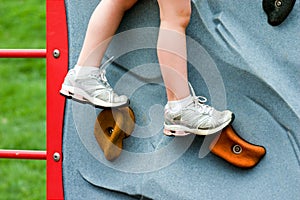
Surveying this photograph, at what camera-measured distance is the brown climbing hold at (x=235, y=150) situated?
2.18 metres

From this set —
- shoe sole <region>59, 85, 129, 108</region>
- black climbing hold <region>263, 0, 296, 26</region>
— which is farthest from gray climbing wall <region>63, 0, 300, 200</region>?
shoe sole <region>59, 85, 129, 108</region>

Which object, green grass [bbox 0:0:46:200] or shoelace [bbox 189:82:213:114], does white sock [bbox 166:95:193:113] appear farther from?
green grass [bbox 0:0:46:200]

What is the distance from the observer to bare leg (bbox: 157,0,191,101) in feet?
6.97

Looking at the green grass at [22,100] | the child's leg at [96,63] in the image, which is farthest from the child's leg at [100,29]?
the green grass at [22,100]

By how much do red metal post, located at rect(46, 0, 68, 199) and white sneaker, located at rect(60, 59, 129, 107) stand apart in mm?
147

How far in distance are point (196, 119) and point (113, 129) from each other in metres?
0.25

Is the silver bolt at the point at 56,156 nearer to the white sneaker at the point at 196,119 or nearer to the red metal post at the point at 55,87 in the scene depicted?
the red metal post at the point at 55,87

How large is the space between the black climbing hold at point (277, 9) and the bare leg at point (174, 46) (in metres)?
0.18

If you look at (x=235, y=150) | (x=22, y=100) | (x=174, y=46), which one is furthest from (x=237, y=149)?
(x=22, y=100)

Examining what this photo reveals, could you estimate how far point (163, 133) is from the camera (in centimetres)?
224

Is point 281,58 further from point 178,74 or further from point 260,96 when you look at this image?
point 178,74

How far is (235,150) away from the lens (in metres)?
2.20

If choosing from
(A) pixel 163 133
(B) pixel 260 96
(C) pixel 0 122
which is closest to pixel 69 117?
(A) pixel 163 133

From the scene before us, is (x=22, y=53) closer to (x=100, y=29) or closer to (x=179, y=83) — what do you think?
(x=100, y=29)
